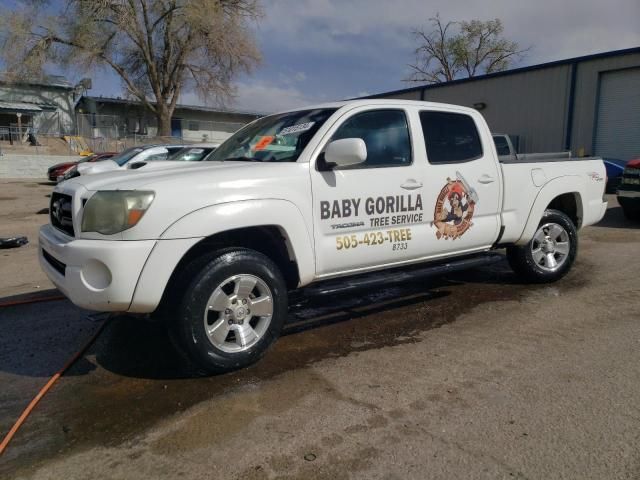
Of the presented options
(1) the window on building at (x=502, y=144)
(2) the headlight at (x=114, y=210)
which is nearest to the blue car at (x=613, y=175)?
(1) the window on building at (x=502, y=144)

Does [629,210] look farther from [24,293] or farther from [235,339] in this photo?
[24,293]

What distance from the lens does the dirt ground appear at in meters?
2.58

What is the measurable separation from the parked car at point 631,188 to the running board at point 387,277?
6355mm

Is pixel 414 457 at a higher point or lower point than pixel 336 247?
lower

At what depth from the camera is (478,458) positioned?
259cm

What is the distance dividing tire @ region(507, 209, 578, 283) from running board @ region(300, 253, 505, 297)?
59cm

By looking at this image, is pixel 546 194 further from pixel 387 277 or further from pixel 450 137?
pixel 387 277

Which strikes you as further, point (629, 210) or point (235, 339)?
point (629, 210)

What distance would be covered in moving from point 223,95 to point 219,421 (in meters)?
38.1

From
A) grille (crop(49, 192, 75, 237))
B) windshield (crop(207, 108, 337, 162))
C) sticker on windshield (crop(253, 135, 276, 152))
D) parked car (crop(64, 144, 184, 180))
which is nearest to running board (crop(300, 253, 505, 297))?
windshield (crop(207, 108, 337, 162))

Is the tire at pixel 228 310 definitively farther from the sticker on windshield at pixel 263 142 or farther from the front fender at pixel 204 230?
the sticker on windshield at pixel 263 142

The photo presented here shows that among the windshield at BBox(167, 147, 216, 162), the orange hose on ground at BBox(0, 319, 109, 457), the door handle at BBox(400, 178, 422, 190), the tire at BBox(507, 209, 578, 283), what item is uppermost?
the windshield at BBox(167, 147, 216, 162)

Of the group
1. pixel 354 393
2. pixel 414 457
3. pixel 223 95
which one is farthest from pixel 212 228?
pixel 223 95

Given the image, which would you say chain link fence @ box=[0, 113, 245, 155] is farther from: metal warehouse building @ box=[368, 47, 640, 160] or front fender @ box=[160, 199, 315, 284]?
front fender @ box=[160, 199, 315, 284]
